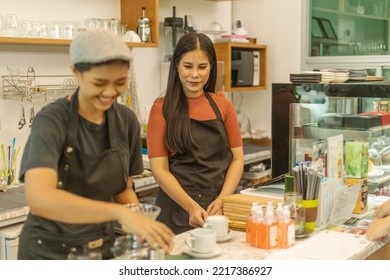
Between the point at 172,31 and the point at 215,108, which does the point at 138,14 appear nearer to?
the point at 172,31

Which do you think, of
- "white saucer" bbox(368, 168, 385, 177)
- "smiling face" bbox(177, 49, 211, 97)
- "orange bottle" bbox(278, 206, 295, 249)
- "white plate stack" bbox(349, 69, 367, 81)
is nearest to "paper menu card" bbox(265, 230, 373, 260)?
"orange bottle" bbox(278, 206, 295, 249)

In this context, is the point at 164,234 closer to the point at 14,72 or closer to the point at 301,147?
the point at 301,147

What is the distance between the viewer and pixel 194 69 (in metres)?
2.04

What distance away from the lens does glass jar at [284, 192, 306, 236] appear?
1720 millimetres

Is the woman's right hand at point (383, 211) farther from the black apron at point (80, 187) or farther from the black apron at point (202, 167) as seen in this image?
the black apron at point (80, 187)

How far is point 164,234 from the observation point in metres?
1.16

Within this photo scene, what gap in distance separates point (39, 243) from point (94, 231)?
7.4 inches

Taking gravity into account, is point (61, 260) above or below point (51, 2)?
below

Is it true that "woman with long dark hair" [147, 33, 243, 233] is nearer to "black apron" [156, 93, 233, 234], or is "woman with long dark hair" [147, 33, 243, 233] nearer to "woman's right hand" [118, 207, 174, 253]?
"black apron" [156, 93, 233, 234]

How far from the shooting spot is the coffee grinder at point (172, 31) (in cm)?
394

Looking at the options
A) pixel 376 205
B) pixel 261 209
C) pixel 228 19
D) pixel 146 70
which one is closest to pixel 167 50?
pixel 146 70

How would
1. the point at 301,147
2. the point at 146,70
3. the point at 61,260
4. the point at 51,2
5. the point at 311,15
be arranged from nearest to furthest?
the point at 61,260 → the point at 301,147 → the point at 51,2 → the point at 146,70 → the point at 311,15

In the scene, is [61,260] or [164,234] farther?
[61,260]

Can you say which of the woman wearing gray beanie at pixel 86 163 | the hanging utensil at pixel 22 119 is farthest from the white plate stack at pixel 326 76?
the hanging utensil at pixel 22 119
